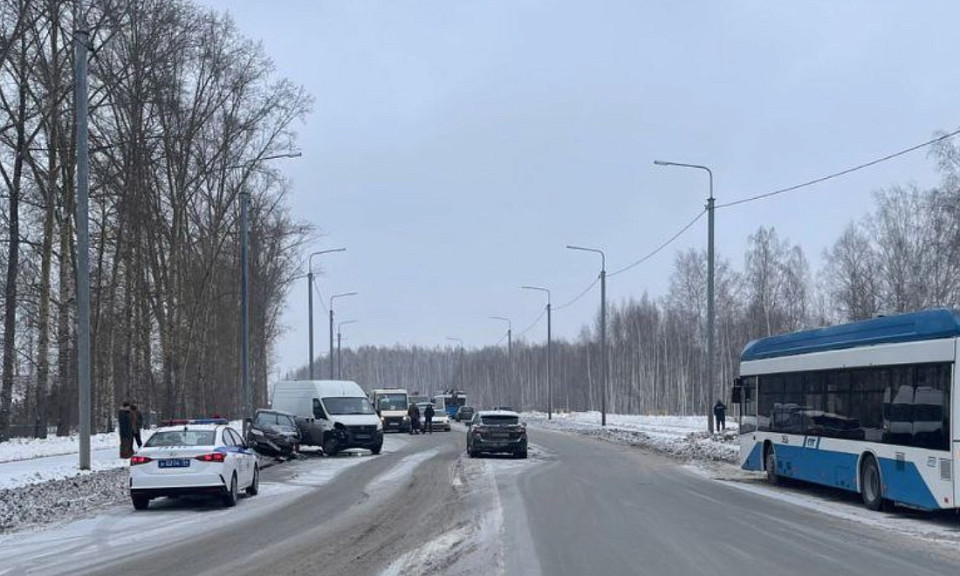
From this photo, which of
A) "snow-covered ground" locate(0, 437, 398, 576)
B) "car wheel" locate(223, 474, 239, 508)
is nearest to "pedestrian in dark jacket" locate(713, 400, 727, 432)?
"snow-covered ground" locate(0, 437, 398, 576)

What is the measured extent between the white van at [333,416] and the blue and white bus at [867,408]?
59.1 feet

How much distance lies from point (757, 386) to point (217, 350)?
150 feet

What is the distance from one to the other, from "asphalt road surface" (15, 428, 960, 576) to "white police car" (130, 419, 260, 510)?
497mm

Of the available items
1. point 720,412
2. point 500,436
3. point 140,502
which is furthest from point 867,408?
point 720,412

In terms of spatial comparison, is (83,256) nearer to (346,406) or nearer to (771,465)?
(346,406)

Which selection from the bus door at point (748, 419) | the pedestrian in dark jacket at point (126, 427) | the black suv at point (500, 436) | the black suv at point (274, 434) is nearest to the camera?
the bus door at point (748, 419)

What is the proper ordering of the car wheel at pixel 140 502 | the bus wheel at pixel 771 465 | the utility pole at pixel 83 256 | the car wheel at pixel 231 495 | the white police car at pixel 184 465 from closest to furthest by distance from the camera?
the white police car at pixel 184 465
the car wheel at pixel 140 502
the car wheel at pixel 231 495
the bus wheel at pixel 771 465
the utility pole at pixel 83 256

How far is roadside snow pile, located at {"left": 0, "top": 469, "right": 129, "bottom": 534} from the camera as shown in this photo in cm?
1959

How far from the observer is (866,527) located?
1759 centimetres

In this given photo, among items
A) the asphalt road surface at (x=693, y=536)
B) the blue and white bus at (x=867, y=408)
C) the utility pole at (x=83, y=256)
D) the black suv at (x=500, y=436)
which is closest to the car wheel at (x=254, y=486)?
the utility pole at (x=83, y=256)

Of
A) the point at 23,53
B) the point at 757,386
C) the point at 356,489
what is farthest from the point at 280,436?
the point at 757,386

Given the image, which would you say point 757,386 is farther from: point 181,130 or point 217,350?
point 217,350

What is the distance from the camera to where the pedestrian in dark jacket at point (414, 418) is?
61.3 metres

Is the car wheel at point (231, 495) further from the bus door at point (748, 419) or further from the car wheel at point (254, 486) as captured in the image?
the bus door at point (748, 419)
